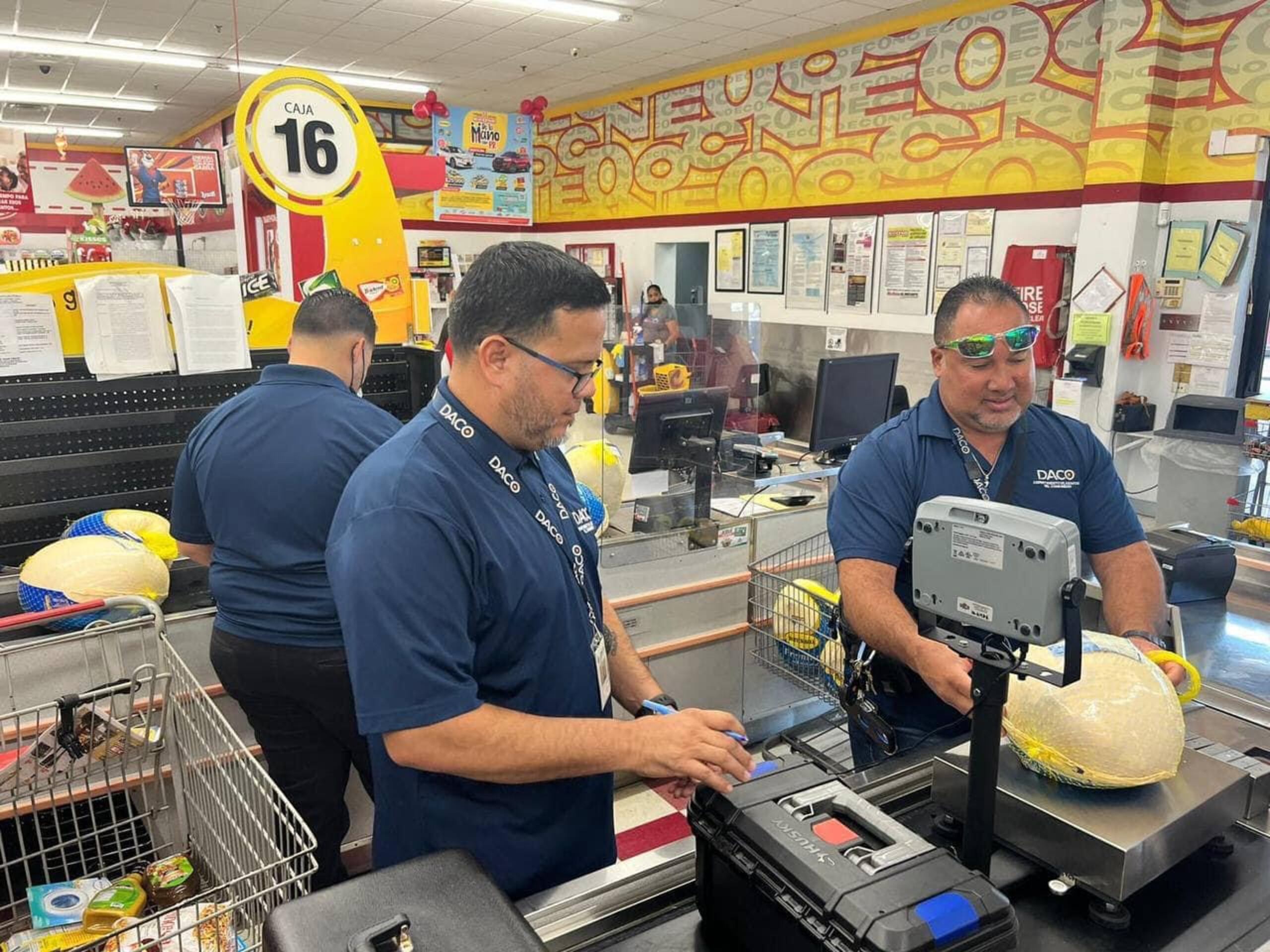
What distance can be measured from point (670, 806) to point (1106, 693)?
8.22ft

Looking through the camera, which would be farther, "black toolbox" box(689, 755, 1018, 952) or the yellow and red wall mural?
the yellow and red wall mural

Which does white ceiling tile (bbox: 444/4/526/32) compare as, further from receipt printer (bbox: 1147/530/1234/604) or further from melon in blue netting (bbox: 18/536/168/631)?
receipt printer (bbox: 1147/530/1234/604)

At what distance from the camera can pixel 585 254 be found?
10562 millimetres

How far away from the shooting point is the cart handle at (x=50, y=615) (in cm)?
206

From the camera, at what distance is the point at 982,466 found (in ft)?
6.57

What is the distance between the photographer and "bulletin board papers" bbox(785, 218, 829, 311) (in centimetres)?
758

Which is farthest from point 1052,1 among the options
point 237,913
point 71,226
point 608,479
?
point 71,226

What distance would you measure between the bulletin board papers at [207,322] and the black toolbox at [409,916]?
8.45 ft

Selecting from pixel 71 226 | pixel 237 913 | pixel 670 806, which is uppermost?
pixel 71 226

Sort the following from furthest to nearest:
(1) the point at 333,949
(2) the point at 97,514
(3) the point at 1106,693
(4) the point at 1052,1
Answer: (4) the point at 1052,1
(2) the point at 97,514
(3) the point at 1106,693
(1) the point at 333,949

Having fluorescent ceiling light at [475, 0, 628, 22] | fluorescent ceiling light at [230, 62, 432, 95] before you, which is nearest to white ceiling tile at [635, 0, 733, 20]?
fluorescent ceiling light at [475, 0, 628, 22]

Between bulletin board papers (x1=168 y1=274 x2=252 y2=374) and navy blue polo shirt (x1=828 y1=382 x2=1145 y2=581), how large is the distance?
2.22 m

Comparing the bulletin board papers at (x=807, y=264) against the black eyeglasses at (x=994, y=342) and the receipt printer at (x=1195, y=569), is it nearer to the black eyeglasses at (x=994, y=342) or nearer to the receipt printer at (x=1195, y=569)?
the receipt printer at (x=1195, y=569)

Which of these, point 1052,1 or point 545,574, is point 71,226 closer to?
point 1052,1
